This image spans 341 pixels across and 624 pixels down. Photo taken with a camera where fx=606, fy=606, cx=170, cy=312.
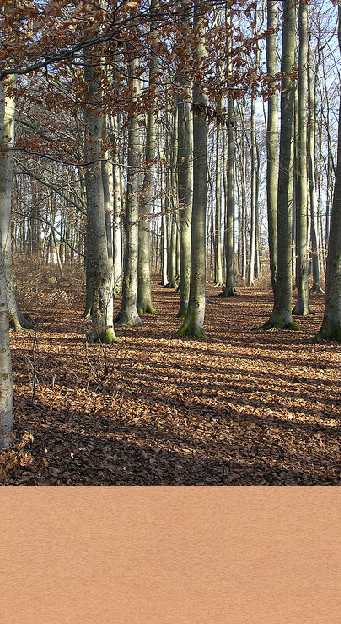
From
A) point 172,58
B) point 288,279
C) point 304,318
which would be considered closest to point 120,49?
point 172,58

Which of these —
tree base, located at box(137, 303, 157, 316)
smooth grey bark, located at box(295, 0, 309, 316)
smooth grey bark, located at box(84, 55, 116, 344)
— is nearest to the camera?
smooth grey bark, located at box(84, 55, 116, 344)

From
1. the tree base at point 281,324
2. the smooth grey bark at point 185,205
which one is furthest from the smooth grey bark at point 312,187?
the tree base at point 281,324

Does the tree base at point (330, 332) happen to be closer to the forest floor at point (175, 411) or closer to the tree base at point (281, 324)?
the forest floor at point (175, 411)

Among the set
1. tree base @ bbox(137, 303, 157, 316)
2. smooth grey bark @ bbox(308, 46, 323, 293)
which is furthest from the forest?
smooth grey bark @ bbox(308, 46, 323, 293)

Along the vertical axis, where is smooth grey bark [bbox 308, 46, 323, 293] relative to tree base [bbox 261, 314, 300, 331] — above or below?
above

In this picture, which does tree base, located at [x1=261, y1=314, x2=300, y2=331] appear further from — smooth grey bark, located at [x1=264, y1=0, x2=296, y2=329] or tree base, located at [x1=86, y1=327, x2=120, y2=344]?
tree base, located at [x1=86, y1=327, x2=120, y2=344]

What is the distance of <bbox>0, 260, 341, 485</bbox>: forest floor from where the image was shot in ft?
17.4

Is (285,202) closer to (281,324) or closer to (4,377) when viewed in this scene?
(281,324)

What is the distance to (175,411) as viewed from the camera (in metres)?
7.14

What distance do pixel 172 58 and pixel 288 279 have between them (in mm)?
7539

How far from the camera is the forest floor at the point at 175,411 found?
5.30m

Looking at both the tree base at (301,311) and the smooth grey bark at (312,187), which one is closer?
the tree base at (301,311)

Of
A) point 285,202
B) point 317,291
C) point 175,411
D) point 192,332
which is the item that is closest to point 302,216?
point 285,202
